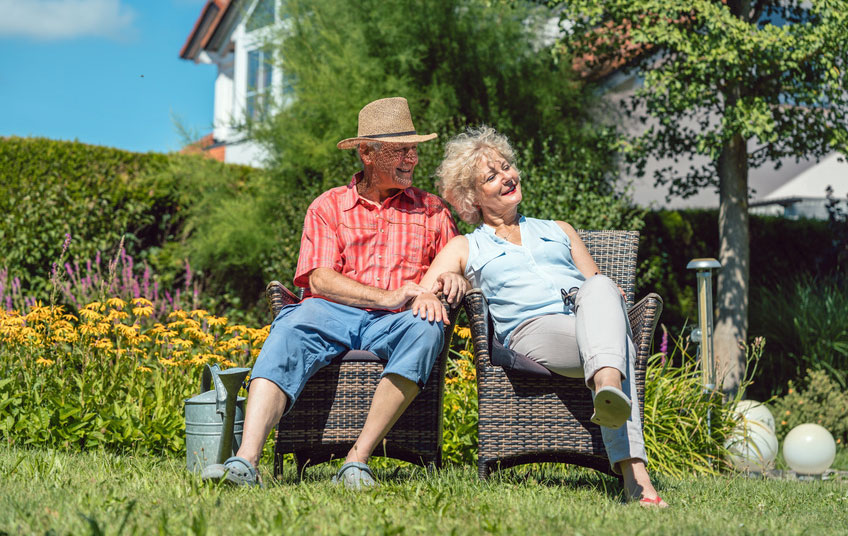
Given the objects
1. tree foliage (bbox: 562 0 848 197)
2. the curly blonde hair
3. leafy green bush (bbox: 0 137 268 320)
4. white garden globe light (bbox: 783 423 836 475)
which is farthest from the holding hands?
leafy green bush (bbox: 0 137 268 320)

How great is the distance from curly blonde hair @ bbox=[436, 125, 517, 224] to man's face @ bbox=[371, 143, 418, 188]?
23cm

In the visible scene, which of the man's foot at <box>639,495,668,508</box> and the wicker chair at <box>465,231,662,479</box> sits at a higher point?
the wicker chair at <box>465,231,662,479</box>

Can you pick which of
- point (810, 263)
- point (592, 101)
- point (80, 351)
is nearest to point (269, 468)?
point (80, 351)

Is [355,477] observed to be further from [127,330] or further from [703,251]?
[703,251]

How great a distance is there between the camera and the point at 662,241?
847cm

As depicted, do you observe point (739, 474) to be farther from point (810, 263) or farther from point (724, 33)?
point (810, 263)

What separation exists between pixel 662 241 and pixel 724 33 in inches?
120

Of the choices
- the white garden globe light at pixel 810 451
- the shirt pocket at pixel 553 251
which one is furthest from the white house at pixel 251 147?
the shirt pocket at pixel 553 251

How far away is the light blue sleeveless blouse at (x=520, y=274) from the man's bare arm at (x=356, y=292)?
317 mm

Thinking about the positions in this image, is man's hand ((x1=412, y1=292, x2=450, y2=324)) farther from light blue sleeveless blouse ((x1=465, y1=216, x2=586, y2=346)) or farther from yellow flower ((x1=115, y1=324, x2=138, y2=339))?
yellow flower ((x1=115, y1=324, x2=138, y2=339))

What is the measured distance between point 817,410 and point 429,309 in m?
4.25

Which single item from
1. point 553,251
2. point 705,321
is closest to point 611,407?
point 553,251

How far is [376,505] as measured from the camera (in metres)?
2.49

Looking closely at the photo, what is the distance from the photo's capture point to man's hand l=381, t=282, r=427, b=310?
3230 millimetres
